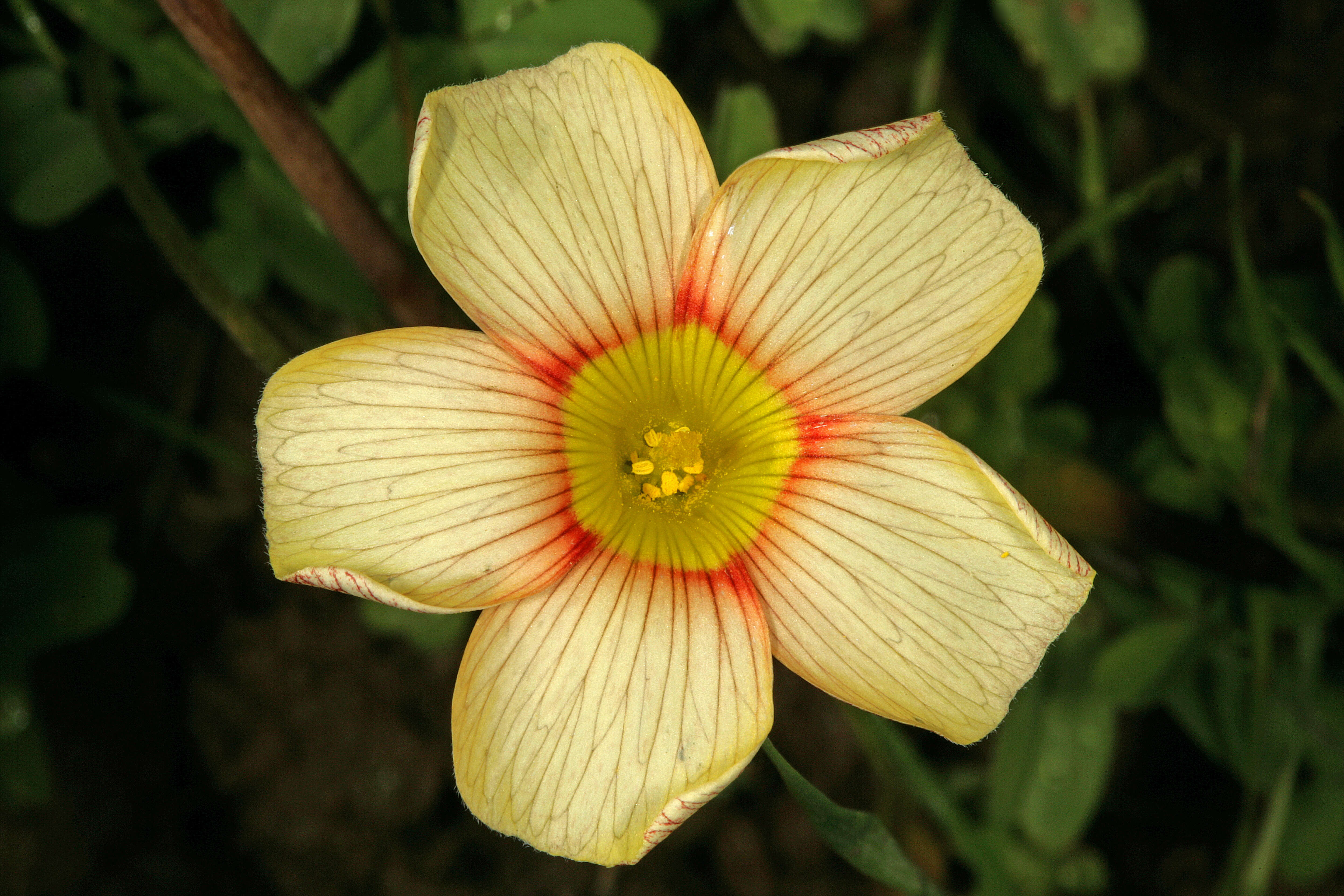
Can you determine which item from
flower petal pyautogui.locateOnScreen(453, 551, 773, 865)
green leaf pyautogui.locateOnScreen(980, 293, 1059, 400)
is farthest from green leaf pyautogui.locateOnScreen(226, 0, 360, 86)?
green leaf pyautogui.locateOnScreen(980, 293, 1059, 400)

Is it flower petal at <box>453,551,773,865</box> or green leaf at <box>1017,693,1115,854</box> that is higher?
flower petal at <box>453,551,773,865</box>

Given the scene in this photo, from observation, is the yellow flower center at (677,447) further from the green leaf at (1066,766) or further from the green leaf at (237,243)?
the green leaf at (1066,766)

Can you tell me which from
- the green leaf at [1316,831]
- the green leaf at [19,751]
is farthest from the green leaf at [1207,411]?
the green leaf at [19,751]

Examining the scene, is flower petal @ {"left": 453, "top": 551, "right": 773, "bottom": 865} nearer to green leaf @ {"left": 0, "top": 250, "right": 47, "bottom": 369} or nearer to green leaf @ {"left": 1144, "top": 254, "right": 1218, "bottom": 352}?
green leaf @ {"left": 0, "top": 250, "right": 47, "bottom": 369}

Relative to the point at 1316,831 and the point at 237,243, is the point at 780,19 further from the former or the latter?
the point at 1316,831

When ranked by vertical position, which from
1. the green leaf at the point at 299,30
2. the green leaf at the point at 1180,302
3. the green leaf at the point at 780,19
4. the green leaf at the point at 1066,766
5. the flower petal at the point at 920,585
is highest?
the green leaf at the point at 299,30

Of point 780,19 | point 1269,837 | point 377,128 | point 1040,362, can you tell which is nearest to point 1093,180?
point 1040,362

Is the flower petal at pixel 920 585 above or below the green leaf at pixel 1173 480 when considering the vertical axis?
above
